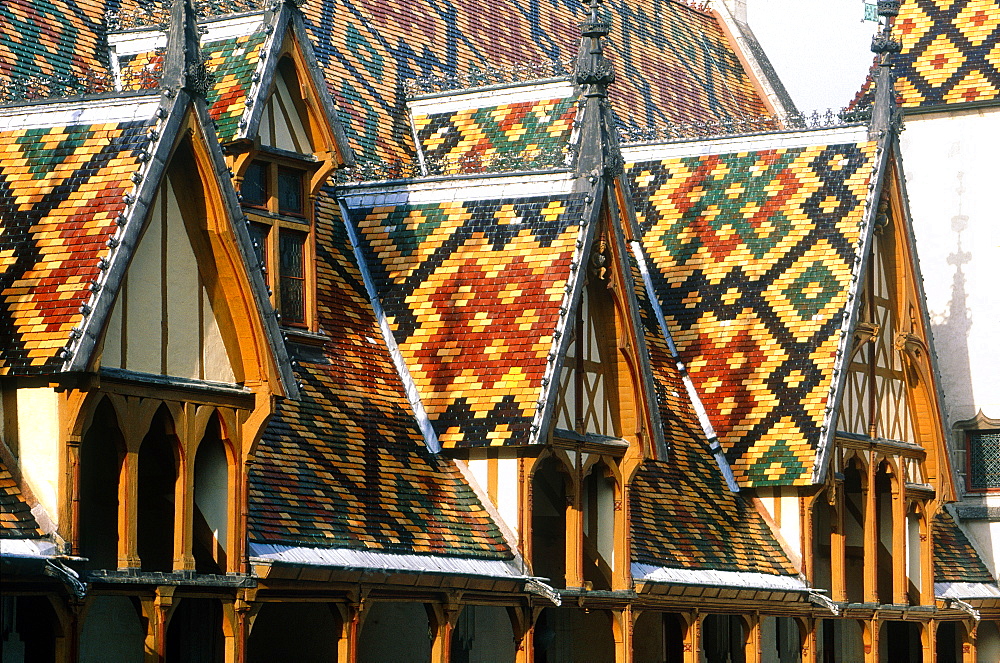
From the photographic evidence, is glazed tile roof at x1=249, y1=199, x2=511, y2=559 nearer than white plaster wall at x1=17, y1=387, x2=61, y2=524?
No

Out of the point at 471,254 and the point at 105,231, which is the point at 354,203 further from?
the point at 105,231

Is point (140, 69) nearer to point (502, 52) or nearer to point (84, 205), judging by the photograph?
point (84, 205)

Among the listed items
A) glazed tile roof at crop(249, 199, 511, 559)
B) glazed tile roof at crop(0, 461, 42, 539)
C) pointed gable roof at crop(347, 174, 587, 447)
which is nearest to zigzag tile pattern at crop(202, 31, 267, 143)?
glazed tile roof at crop(249, 199, 511, 559)

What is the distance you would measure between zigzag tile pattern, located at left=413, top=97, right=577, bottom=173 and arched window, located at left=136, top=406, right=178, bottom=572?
7550 mm

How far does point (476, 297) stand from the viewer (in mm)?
23000

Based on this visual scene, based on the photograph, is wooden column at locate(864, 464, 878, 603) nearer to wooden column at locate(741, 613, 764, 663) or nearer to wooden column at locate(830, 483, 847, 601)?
wooden column at locate(830, 483, 847, 601)

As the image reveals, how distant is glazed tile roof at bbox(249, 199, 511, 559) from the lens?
19297 mm

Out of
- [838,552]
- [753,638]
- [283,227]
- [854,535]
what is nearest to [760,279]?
[838,552]

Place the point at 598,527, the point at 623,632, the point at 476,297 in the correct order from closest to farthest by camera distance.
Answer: the point at 476,297 → the point at 598,527 → the point at 623,632

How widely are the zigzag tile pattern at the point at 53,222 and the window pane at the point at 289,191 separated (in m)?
4.25

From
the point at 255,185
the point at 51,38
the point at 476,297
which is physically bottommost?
the point at 476,297

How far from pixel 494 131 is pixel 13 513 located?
11.8 metres

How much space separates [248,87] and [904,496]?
12.6m

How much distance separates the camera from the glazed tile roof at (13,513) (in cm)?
1558
